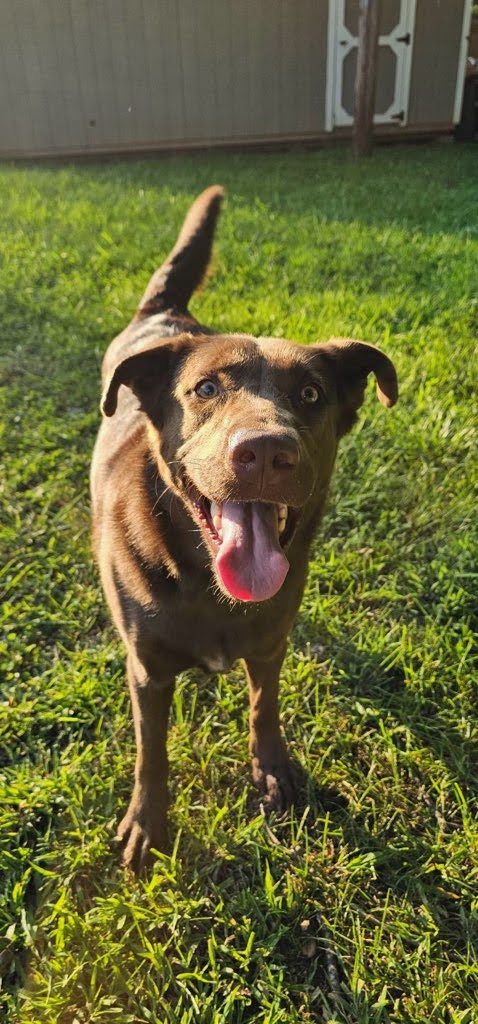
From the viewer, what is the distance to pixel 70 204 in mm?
7062

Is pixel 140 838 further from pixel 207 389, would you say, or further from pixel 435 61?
pixel 435 61

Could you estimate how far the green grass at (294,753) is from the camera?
1645 millimetres

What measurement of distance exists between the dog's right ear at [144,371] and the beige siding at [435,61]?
38.3ft

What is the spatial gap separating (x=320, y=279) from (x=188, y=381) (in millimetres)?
3658

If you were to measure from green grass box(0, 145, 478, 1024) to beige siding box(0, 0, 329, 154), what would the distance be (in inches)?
331

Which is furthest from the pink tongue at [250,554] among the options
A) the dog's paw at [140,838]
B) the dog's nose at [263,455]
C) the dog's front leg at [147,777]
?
the dog's paw at [140,838]

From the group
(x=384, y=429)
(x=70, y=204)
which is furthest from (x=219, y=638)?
(x=70, y=204)

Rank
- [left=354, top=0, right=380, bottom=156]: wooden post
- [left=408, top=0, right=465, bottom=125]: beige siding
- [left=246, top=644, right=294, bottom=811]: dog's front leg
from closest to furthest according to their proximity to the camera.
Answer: [left=246, top=644, right=294, bottom=811]: dog's front leg < [left=354, top=0, right=380, bottom=156]: wooden post < [left=408, top=0, right=465, bottom=125]: beige siding

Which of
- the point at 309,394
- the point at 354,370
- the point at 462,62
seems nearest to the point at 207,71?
the point at 462,62

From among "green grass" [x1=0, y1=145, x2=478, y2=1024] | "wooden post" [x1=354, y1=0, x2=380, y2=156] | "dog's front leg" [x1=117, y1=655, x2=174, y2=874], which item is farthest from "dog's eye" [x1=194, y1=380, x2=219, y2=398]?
"wooden post" [x1=354, y1=0, x2=380, y2=156]

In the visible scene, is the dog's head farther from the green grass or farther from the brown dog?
the green grass

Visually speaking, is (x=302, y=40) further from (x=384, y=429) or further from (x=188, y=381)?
(x=188, y=381)

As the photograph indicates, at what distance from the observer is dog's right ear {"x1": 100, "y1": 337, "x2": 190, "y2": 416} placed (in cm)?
181

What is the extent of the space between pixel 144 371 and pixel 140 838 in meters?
1.16
